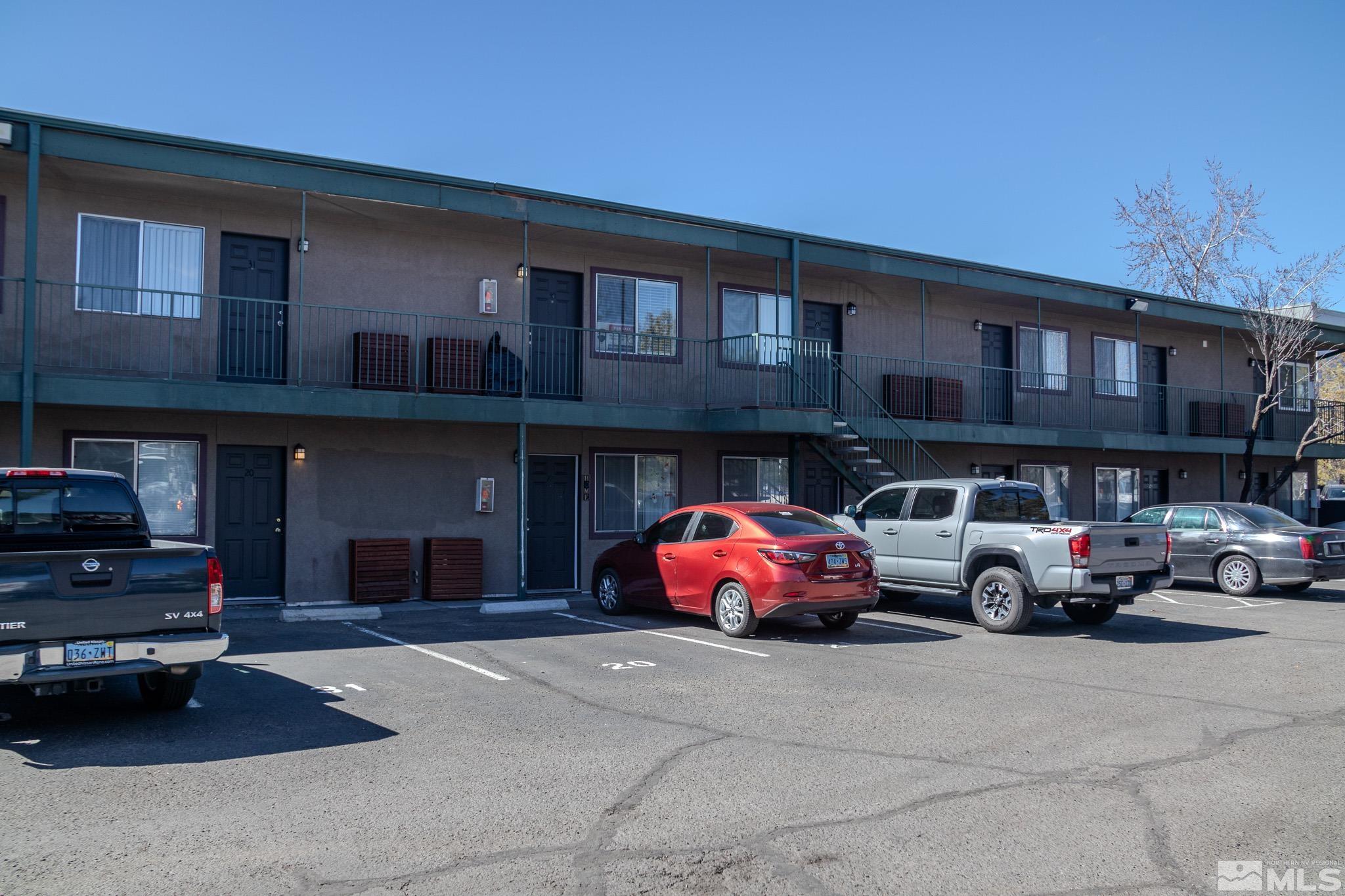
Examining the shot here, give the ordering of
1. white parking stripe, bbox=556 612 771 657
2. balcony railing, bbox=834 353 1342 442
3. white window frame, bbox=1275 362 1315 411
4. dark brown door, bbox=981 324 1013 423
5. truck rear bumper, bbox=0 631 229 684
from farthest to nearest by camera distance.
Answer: white window frame, bbox=1275 362 1315 411 → dark brown door, bbox=981 324 1013 423 → balcony railing, bbox=834 353 1342 442 → white parking stripe, bbox=556 612 771 657 → truck rear bumper, bbox=0 631 229 684

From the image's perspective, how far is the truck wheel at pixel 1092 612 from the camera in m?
13.0

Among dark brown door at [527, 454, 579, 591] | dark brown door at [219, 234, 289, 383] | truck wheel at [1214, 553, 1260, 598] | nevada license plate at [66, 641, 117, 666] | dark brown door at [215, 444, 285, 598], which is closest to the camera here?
nevada license plate at [66, 641, 117, 666]

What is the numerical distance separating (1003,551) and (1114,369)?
14.4 m

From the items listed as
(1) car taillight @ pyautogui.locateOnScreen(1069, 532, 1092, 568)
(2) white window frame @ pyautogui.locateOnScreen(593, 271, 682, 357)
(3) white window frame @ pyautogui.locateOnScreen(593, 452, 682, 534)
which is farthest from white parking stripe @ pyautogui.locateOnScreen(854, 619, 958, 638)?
(2) white window frame @ pyautogui.locateOnScreen(593, 271, 682, 357)

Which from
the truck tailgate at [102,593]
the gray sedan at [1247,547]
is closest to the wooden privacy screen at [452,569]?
the truck tailgate at [102,593]

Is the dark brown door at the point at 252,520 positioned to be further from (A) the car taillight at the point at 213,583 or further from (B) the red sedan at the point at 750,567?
(A) the car taillight at the point at 213,583

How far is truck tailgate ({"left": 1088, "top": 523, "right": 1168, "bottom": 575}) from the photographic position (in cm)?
1145

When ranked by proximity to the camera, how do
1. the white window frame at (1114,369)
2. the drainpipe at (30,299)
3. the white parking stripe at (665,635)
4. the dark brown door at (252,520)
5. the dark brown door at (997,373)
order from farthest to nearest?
the white window frame at (1114,369)
the dark brown door at (997,373)
the dark brown door at (252,520)
the drainpipe at (30,299)
the white parking stripe at (665,635)

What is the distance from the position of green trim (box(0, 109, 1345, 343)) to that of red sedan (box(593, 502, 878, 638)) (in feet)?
17.2

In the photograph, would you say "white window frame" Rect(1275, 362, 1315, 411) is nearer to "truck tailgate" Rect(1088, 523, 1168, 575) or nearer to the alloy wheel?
"truck tailgate" Rect(1088, 523, 1168, 575)

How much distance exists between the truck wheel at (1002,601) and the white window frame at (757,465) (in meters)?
5.99

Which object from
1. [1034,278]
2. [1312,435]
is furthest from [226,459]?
[1312,435]

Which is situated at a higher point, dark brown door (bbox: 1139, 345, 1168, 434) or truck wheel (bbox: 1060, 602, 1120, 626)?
dark brown door (bbox: 1139, 345, 1168, 434)

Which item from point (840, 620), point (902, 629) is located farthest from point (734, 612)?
point (902, 629)
